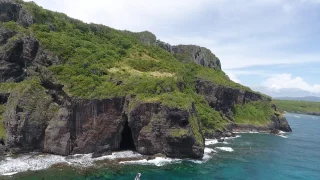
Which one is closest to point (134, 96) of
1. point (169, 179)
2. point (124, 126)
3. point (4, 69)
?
point (124, 126)

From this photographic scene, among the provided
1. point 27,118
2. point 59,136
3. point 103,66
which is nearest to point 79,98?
point 59,136

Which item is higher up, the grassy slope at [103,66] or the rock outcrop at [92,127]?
the grassy slope at [103,66]

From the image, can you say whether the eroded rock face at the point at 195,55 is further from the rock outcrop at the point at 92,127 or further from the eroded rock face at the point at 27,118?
the eroded rock face at the point at 27,118

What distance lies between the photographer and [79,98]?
55906mm

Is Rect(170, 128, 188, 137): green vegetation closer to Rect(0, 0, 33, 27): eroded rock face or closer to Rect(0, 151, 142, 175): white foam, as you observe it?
Rect(0, 151, 142, 175): white foam

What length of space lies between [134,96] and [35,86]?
1966 centimetres

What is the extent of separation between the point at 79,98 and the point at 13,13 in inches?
1284

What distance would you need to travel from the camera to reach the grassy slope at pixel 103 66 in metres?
59.0

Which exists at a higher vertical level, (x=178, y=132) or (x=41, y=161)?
(x=178, y=132)

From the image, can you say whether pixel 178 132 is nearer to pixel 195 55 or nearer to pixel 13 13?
pixel 13 13

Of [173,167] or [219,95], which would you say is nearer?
[173,167]

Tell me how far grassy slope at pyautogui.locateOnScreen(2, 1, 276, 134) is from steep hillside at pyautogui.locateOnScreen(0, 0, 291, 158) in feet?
0.71

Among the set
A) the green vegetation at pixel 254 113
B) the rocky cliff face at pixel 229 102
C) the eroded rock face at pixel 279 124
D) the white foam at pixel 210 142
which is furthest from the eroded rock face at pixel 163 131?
the eroded rock face at pixel 279 124

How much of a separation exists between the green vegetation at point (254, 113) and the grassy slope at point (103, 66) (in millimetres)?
21553
